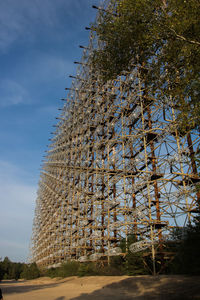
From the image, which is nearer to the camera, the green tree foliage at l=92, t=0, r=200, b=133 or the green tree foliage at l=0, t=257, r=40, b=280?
the green tree foliage at l=92, t=0, r=200, b=133

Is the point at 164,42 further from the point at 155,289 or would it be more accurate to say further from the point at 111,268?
the point at 111,268

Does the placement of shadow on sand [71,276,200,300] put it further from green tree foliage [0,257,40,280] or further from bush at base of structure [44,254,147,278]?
green tree foliage [0,257,40,280]

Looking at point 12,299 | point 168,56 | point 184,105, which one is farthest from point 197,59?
point 12,299

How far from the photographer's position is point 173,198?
12.3 metres

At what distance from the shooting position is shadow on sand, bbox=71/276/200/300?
6.89m

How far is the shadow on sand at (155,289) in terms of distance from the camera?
271 inches

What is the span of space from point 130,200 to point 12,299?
894cm

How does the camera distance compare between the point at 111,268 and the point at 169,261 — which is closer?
the point at 169,261

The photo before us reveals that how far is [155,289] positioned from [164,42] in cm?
839

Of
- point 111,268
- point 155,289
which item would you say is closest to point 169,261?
point 155,289

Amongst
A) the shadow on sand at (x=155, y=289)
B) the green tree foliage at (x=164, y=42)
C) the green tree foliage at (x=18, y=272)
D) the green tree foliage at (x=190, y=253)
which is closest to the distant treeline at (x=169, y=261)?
the green tree foliage at (x=190, y=253)

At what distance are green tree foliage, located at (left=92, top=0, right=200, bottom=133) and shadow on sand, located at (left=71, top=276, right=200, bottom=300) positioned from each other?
4.55 m

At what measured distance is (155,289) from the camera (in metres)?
8.05

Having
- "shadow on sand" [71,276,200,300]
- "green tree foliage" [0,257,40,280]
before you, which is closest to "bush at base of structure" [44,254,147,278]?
"shadow on sand" [71,276,200,300]
